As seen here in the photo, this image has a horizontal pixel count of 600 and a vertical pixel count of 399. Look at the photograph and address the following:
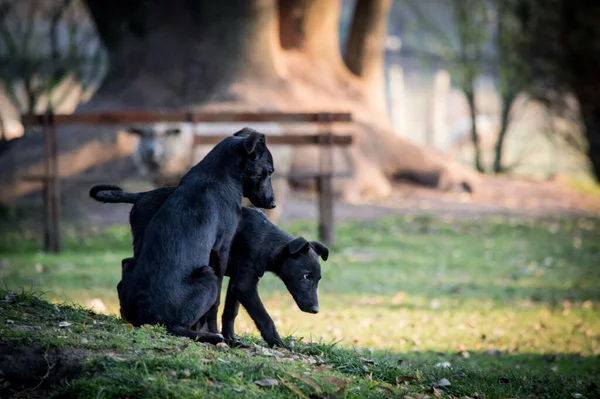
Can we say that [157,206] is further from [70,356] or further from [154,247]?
[70,356]

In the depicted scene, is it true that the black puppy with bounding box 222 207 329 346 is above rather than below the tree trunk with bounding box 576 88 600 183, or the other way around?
above

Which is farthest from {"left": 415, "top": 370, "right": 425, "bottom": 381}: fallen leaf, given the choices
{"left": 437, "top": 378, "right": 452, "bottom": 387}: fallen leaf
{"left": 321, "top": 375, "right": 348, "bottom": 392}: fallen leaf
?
{"left": 321, "top": 375, "right": 348, "bottom": 392}: fallen leaf

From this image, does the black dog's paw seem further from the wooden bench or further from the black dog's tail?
the wooden bench

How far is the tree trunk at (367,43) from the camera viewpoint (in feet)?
91.6

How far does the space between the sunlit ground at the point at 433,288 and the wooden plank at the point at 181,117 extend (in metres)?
2.21

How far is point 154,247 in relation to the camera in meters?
6.07

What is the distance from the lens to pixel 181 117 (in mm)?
15625

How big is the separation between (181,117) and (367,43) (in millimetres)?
13421

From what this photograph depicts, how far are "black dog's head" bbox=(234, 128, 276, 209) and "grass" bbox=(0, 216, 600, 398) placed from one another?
3.45 feet

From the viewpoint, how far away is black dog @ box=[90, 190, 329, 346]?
6.35 m

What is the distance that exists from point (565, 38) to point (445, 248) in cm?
1067

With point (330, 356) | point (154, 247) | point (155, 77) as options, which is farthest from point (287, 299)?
point (155, 77)

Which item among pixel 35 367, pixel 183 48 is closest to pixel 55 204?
pixel 183 48

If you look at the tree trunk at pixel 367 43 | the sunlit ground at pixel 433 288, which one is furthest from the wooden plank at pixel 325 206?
the tree trunk at pixel 367 43
